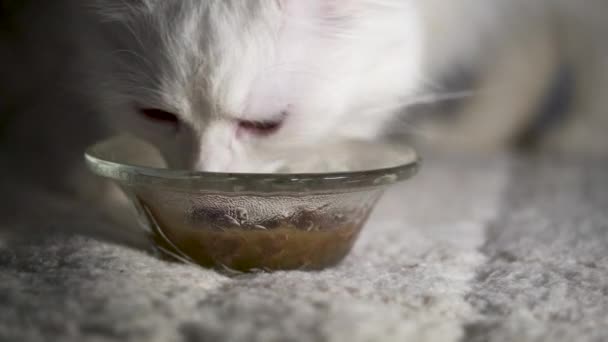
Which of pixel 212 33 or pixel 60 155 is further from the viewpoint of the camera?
pixel 60 155

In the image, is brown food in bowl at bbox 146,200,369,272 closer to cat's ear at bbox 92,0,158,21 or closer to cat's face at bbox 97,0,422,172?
cat's face at bbox 97,0,422,172

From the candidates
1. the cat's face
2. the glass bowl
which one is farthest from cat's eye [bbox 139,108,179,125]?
the glass bowl

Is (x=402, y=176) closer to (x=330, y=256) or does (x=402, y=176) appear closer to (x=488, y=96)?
(x=330, y=256)

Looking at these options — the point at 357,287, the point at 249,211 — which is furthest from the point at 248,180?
the point at 357,287

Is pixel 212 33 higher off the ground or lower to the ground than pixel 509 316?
higher

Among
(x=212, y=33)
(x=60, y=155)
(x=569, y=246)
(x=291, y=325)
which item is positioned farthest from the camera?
(x=60, y=155)

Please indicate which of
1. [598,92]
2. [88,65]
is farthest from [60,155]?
[598,92]

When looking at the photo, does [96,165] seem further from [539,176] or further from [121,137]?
[539,176]

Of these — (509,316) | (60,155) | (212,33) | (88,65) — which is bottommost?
(60,155)

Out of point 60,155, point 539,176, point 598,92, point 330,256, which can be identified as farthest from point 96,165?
point 598,92

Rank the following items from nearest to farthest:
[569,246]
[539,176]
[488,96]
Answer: [569,246]
[539,176]
[488,96]
